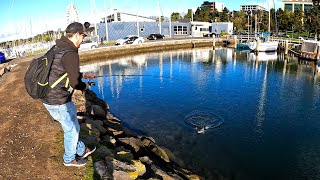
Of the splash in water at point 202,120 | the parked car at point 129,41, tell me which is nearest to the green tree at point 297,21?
the parked car at point 129,41

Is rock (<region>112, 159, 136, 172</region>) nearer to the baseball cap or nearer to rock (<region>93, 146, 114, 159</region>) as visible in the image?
rock (<region>93, 146, 114, 159</region>)

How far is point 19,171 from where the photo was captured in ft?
21.3

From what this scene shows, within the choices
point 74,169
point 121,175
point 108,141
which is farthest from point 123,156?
point 108,141

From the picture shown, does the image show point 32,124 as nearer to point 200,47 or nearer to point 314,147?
point 314,147

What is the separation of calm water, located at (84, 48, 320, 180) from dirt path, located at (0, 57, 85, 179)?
5486 millimetres

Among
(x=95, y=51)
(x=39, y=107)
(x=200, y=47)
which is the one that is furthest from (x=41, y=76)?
(x=200, y=47)

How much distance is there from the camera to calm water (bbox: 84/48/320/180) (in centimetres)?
1147

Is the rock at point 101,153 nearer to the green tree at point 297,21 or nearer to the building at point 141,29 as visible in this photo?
the building at point 141,29

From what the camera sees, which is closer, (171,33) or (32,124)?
(32,124)

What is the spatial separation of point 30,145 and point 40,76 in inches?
152

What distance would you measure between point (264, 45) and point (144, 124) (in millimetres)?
41470

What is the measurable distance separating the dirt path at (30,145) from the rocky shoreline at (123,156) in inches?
30.8

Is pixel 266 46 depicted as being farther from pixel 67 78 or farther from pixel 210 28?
pixel 67 78

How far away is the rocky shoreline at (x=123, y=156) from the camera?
6.94 metres
